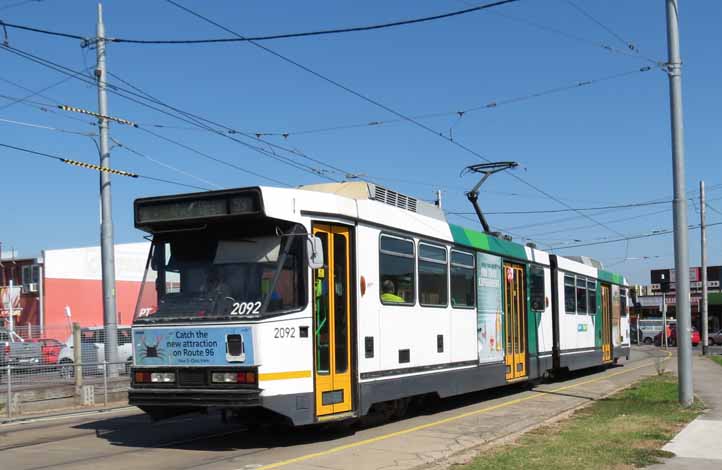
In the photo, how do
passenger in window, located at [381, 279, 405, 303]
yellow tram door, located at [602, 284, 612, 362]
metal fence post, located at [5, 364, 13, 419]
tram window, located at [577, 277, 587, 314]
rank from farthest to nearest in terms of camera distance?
yellow tram door, located at [602, 284, 612, 362], tram window, located at [577, 277, 587, 314], metal fence post, located at [5, 364, 13, 419], passenger in window, located at [381, 279, 405, 303]

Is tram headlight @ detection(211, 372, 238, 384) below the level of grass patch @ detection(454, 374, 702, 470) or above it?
above

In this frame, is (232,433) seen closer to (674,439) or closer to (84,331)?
(674,439)

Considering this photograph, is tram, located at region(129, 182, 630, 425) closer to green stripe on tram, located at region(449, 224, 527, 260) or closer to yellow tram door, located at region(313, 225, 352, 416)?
yellow tram door, located at region(313, 225, 352, 416)

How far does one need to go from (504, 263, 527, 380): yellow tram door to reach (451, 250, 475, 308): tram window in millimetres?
2177

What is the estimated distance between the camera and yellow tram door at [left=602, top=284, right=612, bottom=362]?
25.7 meters

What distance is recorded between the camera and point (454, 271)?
49.1 feet

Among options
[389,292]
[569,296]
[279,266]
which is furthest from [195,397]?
[569,296]

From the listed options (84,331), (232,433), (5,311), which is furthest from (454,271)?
(5,311)

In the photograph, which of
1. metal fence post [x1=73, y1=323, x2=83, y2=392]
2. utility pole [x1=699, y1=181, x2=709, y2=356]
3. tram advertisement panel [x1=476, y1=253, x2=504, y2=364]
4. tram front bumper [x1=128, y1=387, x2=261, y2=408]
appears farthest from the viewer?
utility pole [x1=699, y1=181, x2=709, y2=356]

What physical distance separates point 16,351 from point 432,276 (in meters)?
8.82

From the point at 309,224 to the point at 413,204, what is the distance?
365cm

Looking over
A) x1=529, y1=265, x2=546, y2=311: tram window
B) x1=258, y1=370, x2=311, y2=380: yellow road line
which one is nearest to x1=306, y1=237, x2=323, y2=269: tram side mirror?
x1=258, y1=370, x2=311, y2=380: yellow road line

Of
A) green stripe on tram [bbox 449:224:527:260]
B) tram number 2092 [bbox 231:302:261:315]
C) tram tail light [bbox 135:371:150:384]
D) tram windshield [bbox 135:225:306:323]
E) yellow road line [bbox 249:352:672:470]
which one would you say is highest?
green stripe on tram [bbox 449:224:527:260]

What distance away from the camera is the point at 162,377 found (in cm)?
1058
